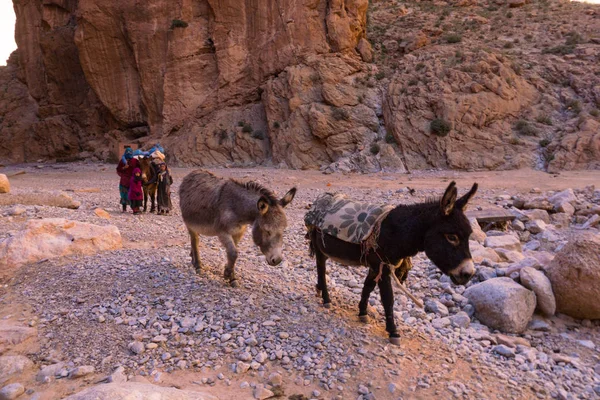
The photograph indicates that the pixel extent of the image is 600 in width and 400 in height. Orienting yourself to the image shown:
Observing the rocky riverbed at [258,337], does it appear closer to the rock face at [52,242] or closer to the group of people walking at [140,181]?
the rock face at [52,242]

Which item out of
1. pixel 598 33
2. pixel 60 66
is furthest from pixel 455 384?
pixel 60 66

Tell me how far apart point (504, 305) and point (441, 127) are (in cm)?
1765

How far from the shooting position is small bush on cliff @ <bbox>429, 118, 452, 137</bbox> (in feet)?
70.0

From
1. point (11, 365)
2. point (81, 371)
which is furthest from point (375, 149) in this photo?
point (11, 365)

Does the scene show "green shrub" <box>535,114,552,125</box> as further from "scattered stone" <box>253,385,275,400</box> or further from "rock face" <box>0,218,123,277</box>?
"scattered stone" <box>253,385,275,400</box>

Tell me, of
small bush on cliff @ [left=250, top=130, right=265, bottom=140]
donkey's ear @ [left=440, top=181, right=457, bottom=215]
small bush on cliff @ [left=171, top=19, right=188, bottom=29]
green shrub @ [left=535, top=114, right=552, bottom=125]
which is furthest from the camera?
small bush on cliff @ [left=171, top=19, right=188, bottom=29]

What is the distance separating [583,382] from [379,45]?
28.6 metres

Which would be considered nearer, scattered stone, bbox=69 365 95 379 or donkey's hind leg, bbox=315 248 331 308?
scattered stone, bbox=69 365 95 379

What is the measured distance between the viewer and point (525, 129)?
2083cm

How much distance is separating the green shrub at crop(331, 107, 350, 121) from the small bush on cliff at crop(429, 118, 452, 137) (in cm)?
487

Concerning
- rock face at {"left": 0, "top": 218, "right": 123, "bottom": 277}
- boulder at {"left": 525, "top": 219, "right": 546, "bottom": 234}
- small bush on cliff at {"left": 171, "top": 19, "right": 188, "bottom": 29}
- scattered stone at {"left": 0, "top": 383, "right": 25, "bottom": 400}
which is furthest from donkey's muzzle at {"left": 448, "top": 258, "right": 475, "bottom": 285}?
small bush on cliff at {"left": 171, "top": 19, "right": 188, "bottom": 29}

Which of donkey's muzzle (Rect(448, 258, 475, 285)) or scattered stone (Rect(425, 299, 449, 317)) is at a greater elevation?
donkey's muzzle (Rect(448, 258, 475, 285))

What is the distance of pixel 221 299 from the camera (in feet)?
16.5

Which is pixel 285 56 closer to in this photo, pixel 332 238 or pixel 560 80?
pixel 560 80
